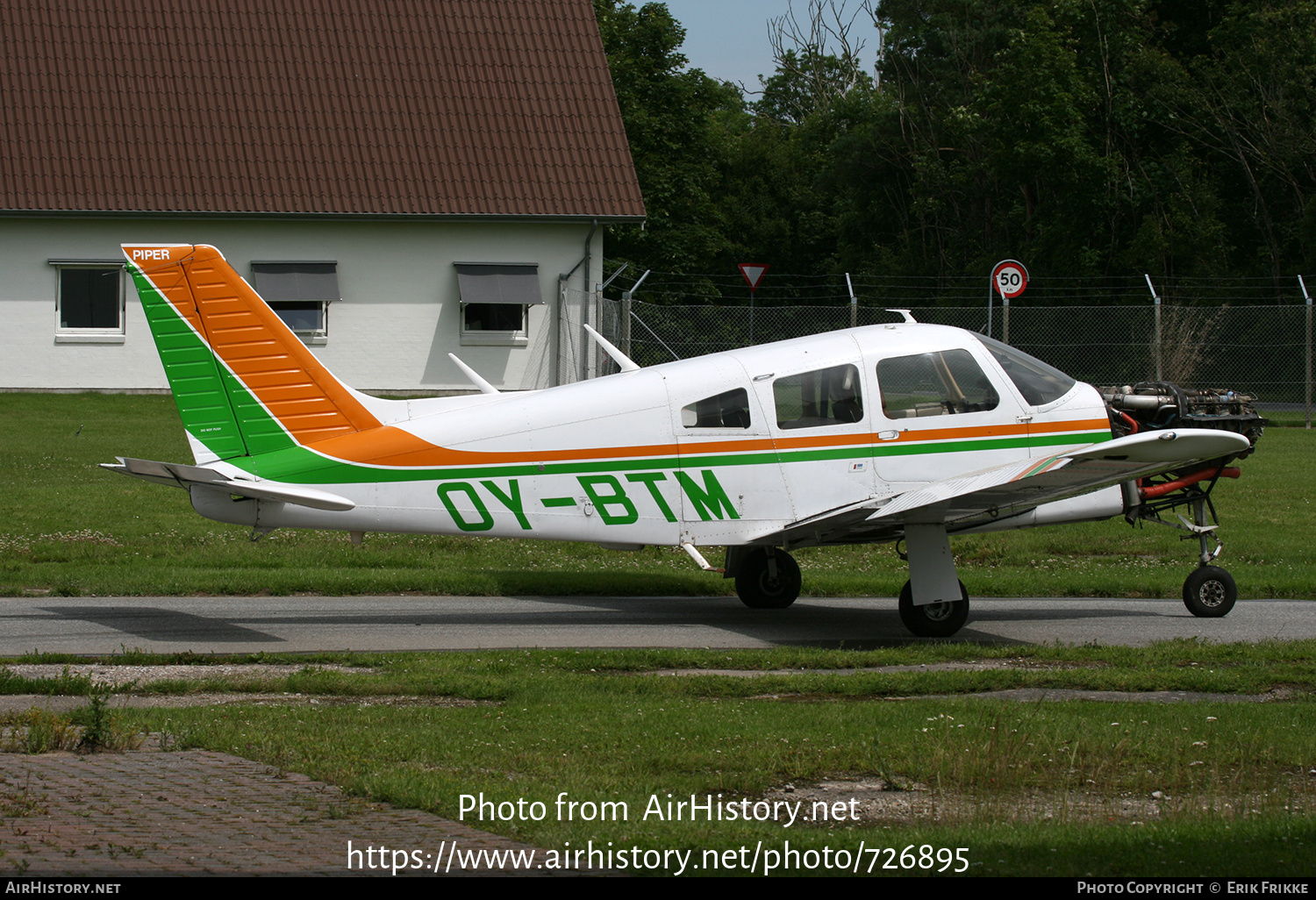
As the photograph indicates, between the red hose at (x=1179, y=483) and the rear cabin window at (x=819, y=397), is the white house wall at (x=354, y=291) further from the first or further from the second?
the red hose at (x=1179, y=483)

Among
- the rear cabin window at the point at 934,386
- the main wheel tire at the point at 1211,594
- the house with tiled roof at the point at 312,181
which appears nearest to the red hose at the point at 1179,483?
the main wheel tire at the point at 1211,594

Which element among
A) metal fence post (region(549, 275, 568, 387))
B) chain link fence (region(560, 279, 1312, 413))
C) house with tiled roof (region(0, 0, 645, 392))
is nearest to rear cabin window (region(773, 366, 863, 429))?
chain link fence (region(560, 279, 1312, 413))

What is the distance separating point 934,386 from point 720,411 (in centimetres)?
181

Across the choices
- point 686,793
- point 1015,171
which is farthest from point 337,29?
point 686,793

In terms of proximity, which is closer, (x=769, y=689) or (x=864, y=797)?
(x=864, y=797)

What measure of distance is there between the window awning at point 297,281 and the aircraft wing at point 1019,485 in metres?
19.7

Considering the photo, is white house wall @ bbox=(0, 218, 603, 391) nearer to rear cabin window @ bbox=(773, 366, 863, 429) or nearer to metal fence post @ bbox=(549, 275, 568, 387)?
metal fence post @ bbox=(549, 275, 568, 387)

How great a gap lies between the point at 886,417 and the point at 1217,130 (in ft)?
101

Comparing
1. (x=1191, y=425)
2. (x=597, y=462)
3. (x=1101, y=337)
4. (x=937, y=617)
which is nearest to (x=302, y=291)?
(x=1101, y=337)

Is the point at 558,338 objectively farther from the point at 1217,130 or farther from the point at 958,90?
the point at 958,90

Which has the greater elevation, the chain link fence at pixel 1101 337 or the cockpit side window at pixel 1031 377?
the chain link fence at pixel 1101 337

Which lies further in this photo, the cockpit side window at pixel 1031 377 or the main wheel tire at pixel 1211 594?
the main wheel tire at pixel 1211 594

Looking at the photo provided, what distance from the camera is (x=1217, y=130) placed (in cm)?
3719

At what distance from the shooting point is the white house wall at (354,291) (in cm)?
2814
